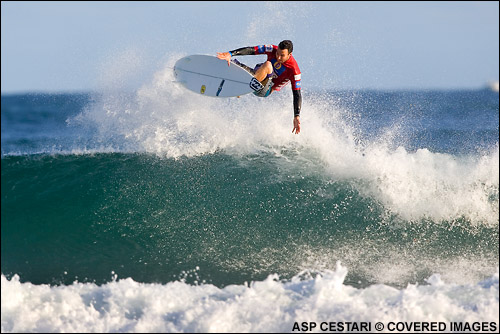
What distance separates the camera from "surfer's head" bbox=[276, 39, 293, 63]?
24.3 feet

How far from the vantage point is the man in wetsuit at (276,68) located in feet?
24.4

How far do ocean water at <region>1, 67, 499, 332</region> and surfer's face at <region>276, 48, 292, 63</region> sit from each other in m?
1.96

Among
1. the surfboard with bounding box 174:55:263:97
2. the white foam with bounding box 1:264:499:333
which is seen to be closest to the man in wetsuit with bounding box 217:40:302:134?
the surfboard with bounding box 174:55:263:97

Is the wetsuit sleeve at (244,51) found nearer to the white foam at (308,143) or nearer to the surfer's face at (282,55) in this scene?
the surfer's face at (282,55)

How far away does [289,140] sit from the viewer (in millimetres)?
9383

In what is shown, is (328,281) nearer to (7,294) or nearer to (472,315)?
(472,315)

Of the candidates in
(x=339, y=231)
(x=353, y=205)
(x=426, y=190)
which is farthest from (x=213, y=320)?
(x=426, y=190)

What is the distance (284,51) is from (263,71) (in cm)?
58

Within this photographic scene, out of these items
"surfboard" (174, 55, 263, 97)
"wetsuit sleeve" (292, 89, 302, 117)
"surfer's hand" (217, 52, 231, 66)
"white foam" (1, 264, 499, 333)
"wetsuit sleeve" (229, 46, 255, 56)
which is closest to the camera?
"white foam" (1, 264, 499, 333)

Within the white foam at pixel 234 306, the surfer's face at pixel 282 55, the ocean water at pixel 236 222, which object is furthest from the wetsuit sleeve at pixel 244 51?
the white foam at pixel 234 306

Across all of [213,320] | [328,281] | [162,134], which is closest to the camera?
[213,320]

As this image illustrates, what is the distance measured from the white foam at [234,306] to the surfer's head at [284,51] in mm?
3783

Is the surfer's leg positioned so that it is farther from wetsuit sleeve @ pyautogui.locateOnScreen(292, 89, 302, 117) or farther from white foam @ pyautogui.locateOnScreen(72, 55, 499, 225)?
white foam @ pyautogui.locateOnScreen(72, 55, 499, 225)

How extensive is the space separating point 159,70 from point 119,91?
47.1 inches
